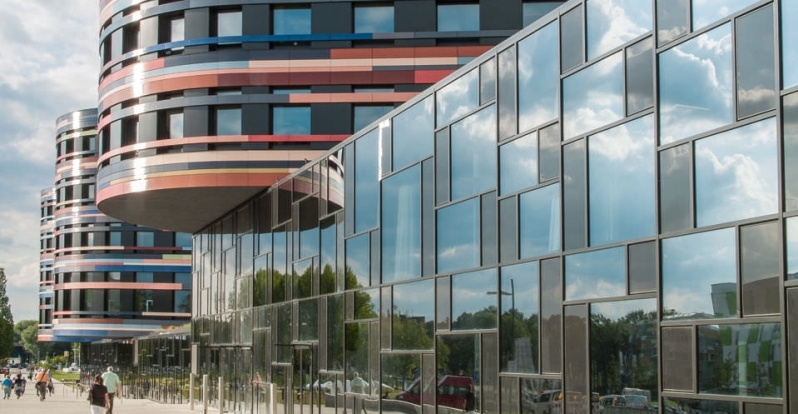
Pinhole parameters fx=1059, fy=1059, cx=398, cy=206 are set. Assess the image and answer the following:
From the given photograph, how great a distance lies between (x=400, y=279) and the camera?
2227 cm

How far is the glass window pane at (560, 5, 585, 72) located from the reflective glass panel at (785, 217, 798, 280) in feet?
16.8

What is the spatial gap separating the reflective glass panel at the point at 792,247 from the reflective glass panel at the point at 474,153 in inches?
278

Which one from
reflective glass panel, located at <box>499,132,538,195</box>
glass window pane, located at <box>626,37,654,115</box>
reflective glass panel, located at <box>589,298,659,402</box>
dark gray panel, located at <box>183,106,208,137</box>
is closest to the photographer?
reflective glass panel, located at <box>589,298,659,402</box>

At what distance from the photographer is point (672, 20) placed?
547 inches

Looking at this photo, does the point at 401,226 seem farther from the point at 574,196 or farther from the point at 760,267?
the point at 760,267

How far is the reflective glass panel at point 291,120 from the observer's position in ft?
107

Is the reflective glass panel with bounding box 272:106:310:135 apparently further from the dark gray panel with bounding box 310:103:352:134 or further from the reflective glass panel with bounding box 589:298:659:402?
the reflective glass panel with bounding box 589:298:659:402

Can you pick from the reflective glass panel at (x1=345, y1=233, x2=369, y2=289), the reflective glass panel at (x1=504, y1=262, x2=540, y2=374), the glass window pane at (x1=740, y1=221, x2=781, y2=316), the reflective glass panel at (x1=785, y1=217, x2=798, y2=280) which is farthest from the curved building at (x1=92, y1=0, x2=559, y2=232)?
the reflective glass panel at (x1=785, y1=217, x2=798, y2=280)

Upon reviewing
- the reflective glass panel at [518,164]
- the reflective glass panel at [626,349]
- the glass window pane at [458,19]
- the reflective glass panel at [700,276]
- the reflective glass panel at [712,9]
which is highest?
the glass window pane at [458,19]

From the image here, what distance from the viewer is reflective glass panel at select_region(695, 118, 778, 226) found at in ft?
39.5

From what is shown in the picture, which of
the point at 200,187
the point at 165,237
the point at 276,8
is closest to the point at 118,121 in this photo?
the point at 200,187

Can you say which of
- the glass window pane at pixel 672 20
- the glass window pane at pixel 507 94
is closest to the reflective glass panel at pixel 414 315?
the glass window pane at pixel 507 94

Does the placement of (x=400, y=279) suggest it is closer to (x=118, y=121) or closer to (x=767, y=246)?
(x=767, y=246)

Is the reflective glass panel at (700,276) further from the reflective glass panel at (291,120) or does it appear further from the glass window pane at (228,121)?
the glass window pane at (228,121)
